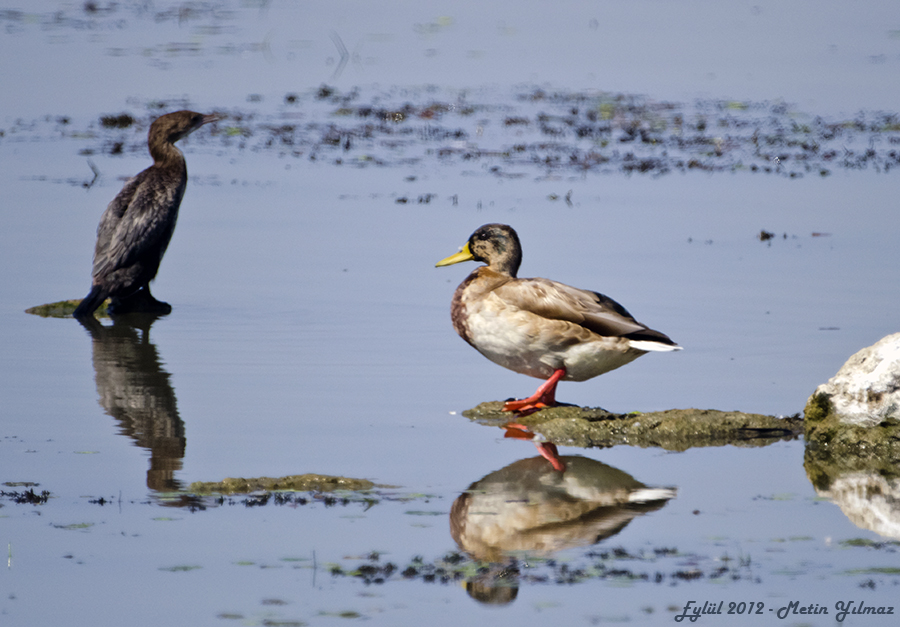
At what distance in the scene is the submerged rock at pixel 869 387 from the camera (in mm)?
7539

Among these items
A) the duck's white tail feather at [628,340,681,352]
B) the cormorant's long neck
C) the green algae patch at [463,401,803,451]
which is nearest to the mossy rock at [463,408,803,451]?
the green algae patch at [463,401,803,451]

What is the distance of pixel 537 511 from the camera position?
6598 mm

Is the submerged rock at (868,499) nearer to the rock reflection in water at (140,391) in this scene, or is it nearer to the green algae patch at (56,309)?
the rock reflection in water at (140,391)

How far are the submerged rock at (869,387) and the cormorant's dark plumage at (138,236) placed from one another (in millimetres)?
6311

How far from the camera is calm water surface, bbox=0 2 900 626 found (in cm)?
569

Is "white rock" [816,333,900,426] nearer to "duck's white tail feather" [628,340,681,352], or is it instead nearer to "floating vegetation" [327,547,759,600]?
"duck's white tail feather" [628,340,681,352]

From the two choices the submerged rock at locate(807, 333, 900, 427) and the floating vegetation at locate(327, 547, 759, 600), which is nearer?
the floating vegetation at locate(327, 547, 759, 600)

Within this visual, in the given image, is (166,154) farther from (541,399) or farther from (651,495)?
(651,495)

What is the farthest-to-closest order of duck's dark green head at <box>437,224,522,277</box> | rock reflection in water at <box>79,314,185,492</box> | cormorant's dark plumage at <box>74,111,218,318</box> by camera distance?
cormorant's dark plumage at <box>74,111,218,318</box>
duck's dark green head at <box>437,224,522,277</box>
rock reflection in water at <box>79,314,185,492</box>

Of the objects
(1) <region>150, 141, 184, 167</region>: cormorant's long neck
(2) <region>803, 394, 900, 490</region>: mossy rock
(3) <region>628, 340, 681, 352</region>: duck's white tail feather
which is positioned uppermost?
(1) <region>150, 141, 184, 167</region>: cormorant's long neck

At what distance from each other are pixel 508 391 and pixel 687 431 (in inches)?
68.4

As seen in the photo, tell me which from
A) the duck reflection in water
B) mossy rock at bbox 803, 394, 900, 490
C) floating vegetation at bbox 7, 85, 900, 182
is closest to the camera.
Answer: the duck reflection in water

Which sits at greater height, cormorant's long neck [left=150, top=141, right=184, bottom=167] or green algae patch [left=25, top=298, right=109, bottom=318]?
cormorant's long neck [left=150, top=141, right=184, bottom=167]

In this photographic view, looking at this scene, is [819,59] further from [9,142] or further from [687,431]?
[687,431]
